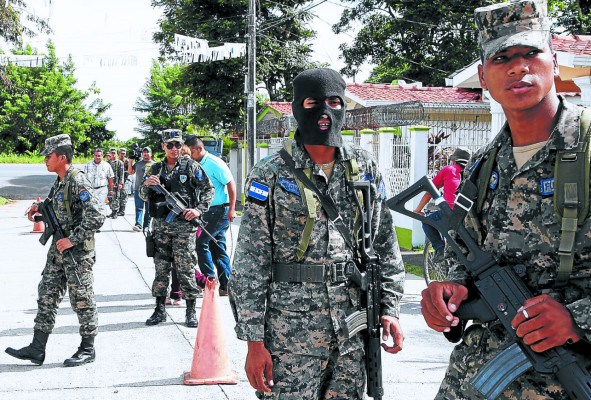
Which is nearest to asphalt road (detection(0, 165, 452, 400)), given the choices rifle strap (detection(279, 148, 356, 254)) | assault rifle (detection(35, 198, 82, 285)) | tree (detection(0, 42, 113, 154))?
assault rifle (detection(35, 198, 82, 285))

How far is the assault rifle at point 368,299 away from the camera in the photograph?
114 inches

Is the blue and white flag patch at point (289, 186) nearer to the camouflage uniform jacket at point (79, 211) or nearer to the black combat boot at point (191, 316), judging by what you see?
the camouflage uniform jacket at point (79, 211)

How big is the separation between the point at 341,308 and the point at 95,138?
2609 inches

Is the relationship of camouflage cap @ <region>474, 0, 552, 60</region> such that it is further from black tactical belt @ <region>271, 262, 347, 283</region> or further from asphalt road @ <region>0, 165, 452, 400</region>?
asphalt road @ <region>0, 165, 452, 400</region>

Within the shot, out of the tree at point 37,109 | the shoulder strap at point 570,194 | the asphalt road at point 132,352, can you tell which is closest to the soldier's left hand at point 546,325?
the shoulder strap at point 570,194

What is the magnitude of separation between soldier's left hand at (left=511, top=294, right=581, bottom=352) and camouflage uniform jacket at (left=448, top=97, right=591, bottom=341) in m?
0.03

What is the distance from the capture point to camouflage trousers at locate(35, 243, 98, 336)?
568cm

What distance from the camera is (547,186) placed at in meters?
2.12

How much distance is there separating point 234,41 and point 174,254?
83.3 feet

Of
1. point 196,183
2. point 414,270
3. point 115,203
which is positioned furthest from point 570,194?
point 115,203

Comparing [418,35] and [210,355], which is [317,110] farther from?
[418,35]

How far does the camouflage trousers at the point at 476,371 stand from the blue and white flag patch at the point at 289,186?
991 millimetres

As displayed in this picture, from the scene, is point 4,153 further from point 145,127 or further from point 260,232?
point 260,232

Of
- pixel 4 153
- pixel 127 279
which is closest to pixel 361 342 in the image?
pixel 127 279
